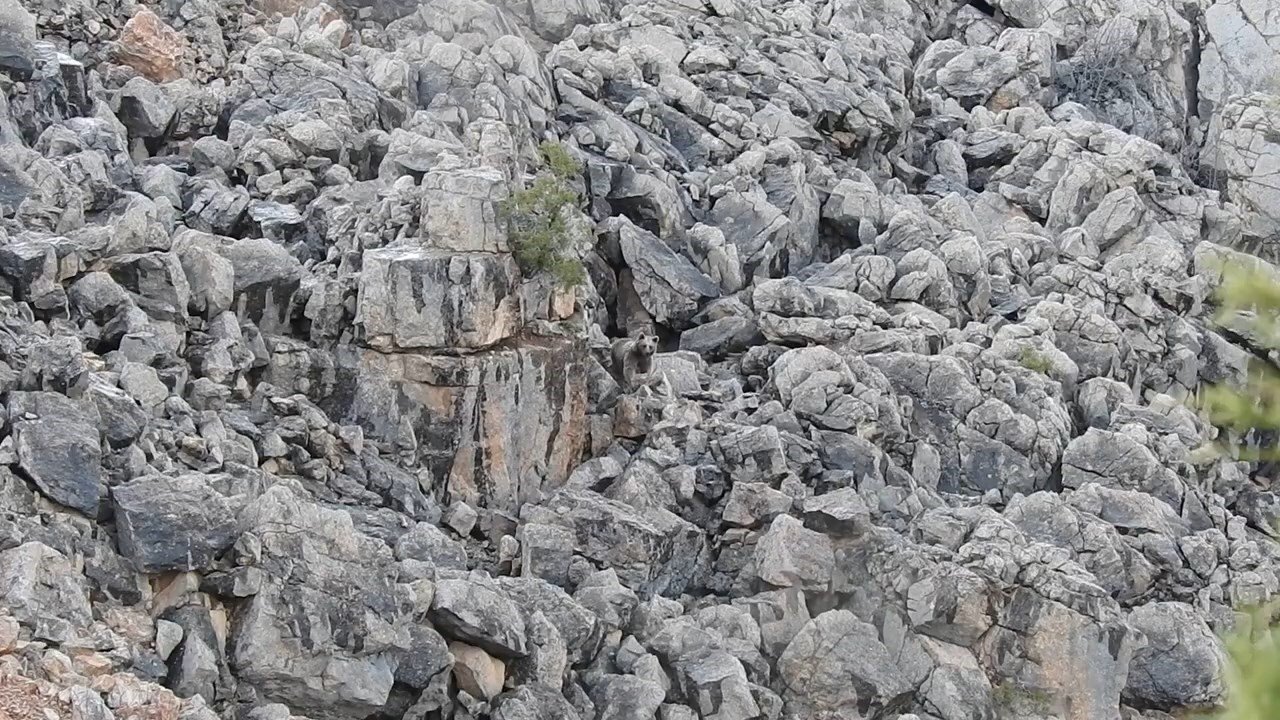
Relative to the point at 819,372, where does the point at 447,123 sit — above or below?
above

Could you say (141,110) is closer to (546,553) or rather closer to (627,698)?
(546,553)

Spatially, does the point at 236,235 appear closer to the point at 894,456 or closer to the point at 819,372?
the point at 819,372

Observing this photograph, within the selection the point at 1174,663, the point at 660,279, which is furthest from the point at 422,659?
the point at 660,279

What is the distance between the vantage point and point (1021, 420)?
43594 millimetres

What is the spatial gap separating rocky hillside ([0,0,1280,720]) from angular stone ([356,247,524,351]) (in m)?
0.08

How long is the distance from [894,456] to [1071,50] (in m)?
35.8

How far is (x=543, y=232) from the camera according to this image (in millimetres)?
37656

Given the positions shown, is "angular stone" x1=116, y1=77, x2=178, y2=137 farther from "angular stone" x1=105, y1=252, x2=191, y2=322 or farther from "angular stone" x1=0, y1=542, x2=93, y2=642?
"angular stone" x1=0, y1=542, x2=93, y2=642

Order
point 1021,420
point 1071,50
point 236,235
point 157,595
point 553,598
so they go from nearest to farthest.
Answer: point 157,595 → point 553,598 → point 236,235 → point 1021,420 → point 1071,50

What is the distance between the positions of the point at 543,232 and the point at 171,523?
14294mm

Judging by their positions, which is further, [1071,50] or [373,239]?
[1071,50]

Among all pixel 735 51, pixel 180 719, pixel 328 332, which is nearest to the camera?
pixel 180 719

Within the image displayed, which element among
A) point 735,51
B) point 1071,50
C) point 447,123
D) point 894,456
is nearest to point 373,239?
point 447,123

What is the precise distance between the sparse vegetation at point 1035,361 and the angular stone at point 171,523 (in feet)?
88.8
